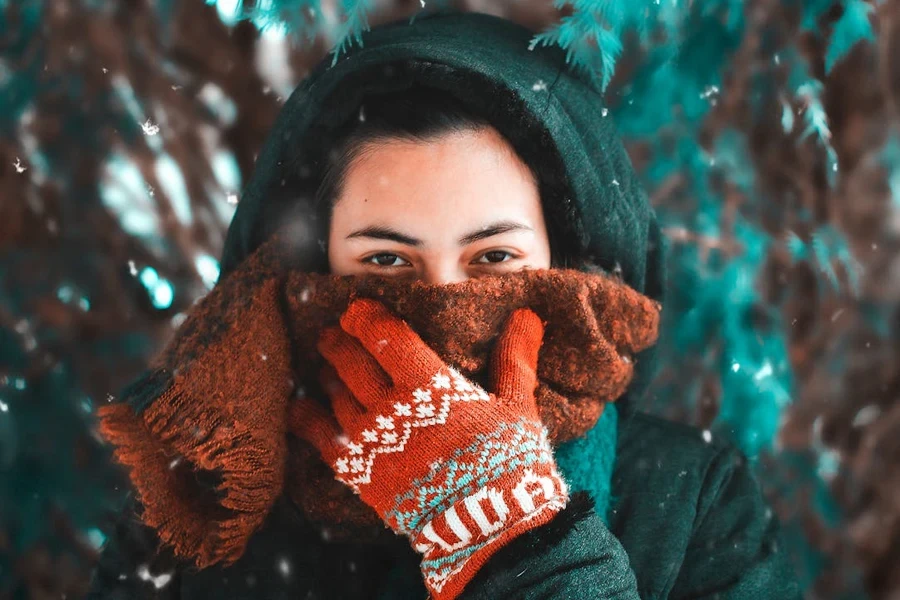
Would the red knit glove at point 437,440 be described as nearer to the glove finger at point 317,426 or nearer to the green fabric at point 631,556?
the glove finger at point 317,426

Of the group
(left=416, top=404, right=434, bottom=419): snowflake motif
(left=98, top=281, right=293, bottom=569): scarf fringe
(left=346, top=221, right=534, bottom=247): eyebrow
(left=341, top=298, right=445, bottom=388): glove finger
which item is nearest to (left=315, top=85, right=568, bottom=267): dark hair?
(left=346, top=221, right=534, bottom=247): eyebrow

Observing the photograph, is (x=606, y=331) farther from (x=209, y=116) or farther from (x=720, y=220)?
(x=209, y=116)

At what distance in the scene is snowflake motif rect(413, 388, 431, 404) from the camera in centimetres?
130

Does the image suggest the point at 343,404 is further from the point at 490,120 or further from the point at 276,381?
the point at 490,120

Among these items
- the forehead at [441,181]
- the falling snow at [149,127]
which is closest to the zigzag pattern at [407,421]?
the forehead at [441,181]

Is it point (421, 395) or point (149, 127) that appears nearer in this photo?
point (421, 395)

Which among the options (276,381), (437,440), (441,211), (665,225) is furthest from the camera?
(665,225)

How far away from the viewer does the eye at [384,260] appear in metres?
1.46

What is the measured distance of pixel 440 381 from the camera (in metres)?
1.32

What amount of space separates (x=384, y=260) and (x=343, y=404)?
28 cm

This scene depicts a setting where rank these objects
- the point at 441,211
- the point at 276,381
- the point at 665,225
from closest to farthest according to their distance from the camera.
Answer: the point at 441,211 → the point at 276,381 → the point at 665,225

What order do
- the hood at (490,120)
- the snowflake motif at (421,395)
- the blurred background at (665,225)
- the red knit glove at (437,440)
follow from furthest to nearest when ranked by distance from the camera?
the blurred background at (665,225), the hood at (490,120), the snowflake motif at (421,395), the red knit glove at (437,440)

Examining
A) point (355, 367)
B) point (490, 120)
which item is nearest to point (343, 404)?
point (355, 367)

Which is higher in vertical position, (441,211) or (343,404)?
(441,211)
